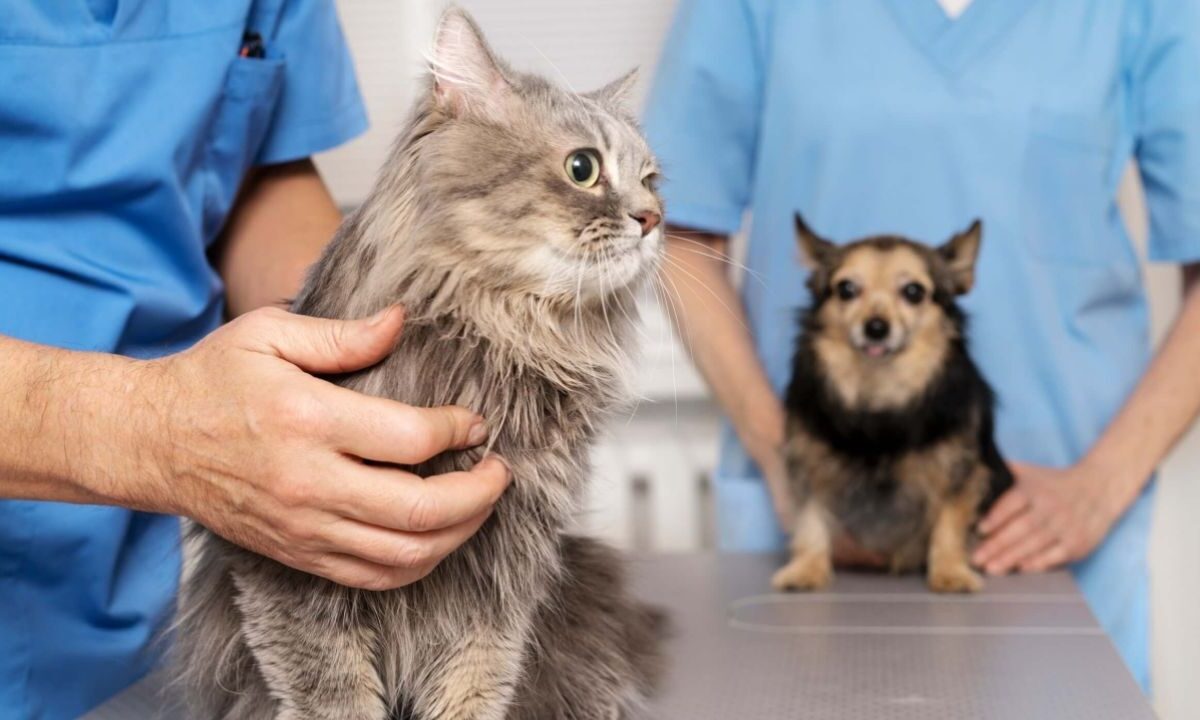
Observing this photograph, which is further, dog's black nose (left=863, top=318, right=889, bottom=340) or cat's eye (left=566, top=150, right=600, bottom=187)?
dog's black nose (left=863, top=318, right=889, bottom=340)

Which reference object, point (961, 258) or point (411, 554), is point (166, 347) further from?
point (961, 258)

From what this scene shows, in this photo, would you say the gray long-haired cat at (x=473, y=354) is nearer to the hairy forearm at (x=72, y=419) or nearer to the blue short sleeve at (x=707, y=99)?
the hairy forearm at (x=72, y=419)

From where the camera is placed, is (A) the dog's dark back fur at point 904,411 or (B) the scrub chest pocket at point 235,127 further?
(A) the dog's dark back fur at point 904,411

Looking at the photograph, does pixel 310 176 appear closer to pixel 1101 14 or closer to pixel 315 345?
pixel 315 345

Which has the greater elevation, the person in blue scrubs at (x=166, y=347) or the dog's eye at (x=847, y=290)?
the dog's eye at (x=847, y=290)

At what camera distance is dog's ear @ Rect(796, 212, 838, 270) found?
154 centimetres

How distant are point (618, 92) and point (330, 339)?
38 cm

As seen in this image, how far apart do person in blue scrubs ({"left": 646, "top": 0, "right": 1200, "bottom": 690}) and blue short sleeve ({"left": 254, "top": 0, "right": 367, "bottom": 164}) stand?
0.58 meters

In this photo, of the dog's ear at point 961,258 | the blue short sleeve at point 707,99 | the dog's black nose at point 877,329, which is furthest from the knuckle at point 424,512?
the blue short sleeve at point 707,99

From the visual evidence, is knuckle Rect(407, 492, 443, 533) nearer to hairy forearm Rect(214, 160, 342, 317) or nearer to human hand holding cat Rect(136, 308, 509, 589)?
human hand holding cat Rect(136, 308, 509, 589)

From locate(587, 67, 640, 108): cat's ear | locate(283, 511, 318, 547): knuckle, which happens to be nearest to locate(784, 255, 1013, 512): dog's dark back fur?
locate(587, 67, 640, 108): cat's ear

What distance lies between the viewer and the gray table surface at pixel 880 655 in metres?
1.07

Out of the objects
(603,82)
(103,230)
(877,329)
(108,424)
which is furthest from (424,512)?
(603,82)

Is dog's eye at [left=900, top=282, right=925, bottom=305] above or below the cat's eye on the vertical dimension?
below
